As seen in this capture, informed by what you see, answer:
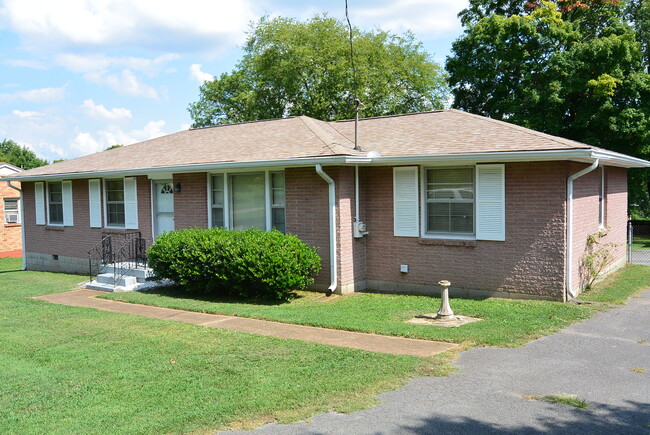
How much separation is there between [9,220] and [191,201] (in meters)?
17.3

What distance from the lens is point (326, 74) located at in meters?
38.4

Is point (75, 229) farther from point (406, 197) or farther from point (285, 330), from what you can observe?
point (285, 330)

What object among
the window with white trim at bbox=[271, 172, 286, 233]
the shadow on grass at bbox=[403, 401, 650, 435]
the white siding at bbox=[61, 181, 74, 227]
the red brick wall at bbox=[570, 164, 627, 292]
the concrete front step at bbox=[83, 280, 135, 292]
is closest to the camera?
the shadow on grass at bbox=[403, 401, 650, 435]

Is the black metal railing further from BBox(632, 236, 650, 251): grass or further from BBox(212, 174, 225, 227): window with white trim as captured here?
BBox(632, 236, 650, 251): grass

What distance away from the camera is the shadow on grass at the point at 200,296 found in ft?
38.0

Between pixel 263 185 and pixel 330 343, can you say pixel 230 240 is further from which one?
pixel 330 343

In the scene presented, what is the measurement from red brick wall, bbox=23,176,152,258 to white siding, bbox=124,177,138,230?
0.16 meters

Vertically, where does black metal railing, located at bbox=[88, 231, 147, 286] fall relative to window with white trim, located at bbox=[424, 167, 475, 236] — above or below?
below

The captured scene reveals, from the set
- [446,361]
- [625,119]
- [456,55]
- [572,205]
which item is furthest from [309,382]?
[456,55]

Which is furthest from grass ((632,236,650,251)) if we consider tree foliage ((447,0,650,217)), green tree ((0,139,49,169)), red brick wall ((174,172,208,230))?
green tree ((0,139,49,169))

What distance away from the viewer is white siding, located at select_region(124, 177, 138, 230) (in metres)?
15.6

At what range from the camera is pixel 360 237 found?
12.5 m

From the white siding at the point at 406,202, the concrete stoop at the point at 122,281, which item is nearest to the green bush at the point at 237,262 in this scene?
the concrete stoop at the point at 122,281

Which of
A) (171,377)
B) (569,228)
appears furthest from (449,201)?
(171,377)
